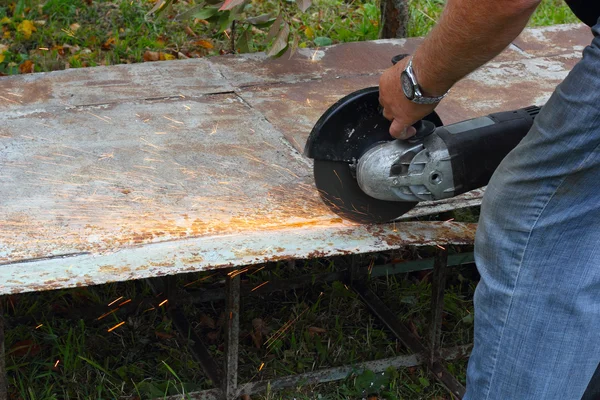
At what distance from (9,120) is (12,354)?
801mm

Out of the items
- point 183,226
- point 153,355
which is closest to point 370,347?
point 153,355

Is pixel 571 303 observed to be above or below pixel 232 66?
above

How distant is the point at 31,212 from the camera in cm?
226

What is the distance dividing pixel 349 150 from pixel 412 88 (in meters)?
0.35

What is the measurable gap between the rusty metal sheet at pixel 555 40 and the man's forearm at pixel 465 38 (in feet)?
6.88

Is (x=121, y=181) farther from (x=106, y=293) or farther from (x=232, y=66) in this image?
(x=232, y=66)

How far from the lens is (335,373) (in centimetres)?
263

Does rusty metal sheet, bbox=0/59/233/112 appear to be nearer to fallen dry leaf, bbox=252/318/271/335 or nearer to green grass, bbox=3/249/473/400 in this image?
green grass, bbox=3/249/473/400

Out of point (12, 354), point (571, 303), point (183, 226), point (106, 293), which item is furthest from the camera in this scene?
point (106, 293)

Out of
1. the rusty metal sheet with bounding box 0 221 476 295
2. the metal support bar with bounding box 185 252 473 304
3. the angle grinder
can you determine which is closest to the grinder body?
the angle grinder

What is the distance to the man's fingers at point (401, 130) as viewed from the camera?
2.09 meters

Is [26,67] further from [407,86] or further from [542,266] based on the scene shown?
[542,266]

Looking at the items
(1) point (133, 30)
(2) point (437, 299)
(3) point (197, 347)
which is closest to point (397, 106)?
(2) point (437, 299)

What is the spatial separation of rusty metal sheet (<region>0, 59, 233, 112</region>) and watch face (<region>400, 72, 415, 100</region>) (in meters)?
1.37
